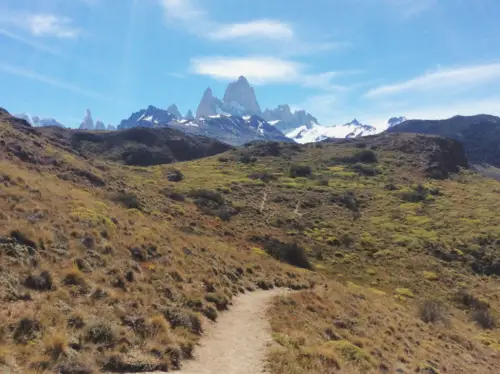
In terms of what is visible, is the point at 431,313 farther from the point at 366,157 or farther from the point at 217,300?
the point at 366,157

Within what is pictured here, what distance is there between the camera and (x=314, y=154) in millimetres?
147375

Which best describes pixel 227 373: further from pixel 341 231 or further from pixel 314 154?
pixel 314 154

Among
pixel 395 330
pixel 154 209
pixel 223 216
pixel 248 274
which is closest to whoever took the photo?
pixel 395 330

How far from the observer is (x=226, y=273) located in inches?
1149

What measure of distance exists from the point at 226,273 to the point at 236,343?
11834 mm

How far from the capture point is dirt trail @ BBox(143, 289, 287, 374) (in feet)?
47.6

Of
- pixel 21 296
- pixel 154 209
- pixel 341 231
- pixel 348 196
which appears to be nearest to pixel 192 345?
pixel 21 296

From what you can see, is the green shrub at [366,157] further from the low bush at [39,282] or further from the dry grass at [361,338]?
the low bush at [39,282]

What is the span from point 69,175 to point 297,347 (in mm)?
38152

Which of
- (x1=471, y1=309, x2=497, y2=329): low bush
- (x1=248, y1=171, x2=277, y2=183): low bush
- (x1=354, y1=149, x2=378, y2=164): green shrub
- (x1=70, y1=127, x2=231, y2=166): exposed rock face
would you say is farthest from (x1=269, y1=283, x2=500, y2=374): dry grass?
(x1=70, y1=127, x2=231, y2=166): exposed rock face

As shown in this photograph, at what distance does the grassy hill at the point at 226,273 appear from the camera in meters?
14.1

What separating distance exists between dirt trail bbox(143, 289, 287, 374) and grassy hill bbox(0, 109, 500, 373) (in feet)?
1.95

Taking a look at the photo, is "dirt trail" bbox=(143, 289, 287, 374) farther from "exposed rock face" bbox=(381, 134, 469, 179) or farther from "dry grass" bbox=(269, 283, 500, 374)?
"exposed rock face" bbox=(381, 134, 469, 179)

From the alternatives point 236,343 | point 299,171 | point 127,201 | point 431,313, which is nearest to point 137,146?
point 299,171
